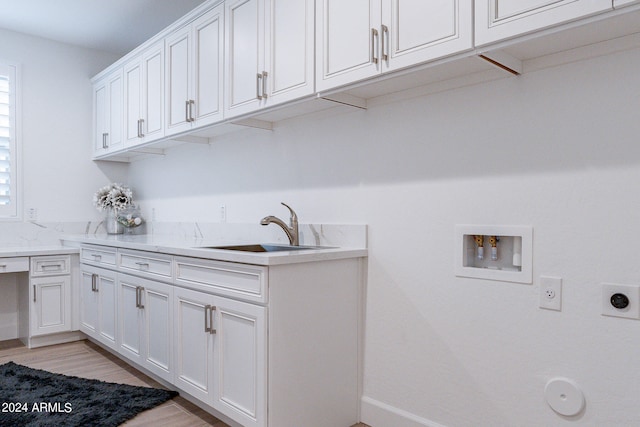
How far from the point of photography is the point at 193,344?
238 centimetres

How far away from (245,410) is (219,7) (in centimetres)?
225

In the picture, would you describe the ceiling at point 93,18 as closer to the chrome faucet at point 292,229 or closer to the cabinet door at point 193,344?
the chrome faucet at point 292,229

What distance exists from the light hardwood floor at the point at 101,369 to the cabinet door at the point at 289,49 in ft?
5.56

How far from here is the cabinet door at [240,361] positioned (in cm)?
196

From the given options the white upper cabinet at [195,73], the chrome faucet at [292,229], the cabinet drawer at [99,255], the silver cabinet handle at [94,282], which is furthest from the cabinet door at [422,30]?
the silver cabinet handle at [94,282]

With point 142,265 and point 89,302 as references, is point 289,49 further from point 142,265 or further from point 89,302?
point 89,302

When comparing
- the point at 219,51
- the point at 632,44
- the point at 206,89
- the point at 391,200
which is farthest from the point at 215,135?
the point at 632,44

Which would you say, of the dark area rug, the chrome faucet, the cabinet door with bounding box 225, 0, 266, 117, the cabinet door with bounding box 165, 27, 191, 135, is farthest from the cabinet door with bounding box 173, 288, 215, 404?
the cabinet door with bounding box 165, 27, 191, 135

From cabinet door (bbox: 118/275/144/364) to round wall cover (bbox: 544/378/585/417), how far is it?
89.5 inches

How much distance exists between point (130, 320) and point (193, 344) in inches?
32.5

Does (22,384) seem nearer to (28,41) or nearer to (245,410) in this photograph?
(245,410)

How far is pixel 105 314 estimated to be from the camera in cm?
330

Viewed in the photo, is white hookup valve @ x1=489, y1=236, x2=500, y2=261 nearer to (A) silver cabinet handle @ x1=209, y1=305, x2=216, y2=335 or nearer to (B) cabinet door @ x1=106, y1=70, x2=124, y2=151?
(A) silver cabinet handle @ x1=209, y1=305, x2=216, y2=335

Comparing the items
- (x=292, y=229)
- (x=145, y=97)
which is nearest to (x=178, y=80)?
(x=145, y=97)
